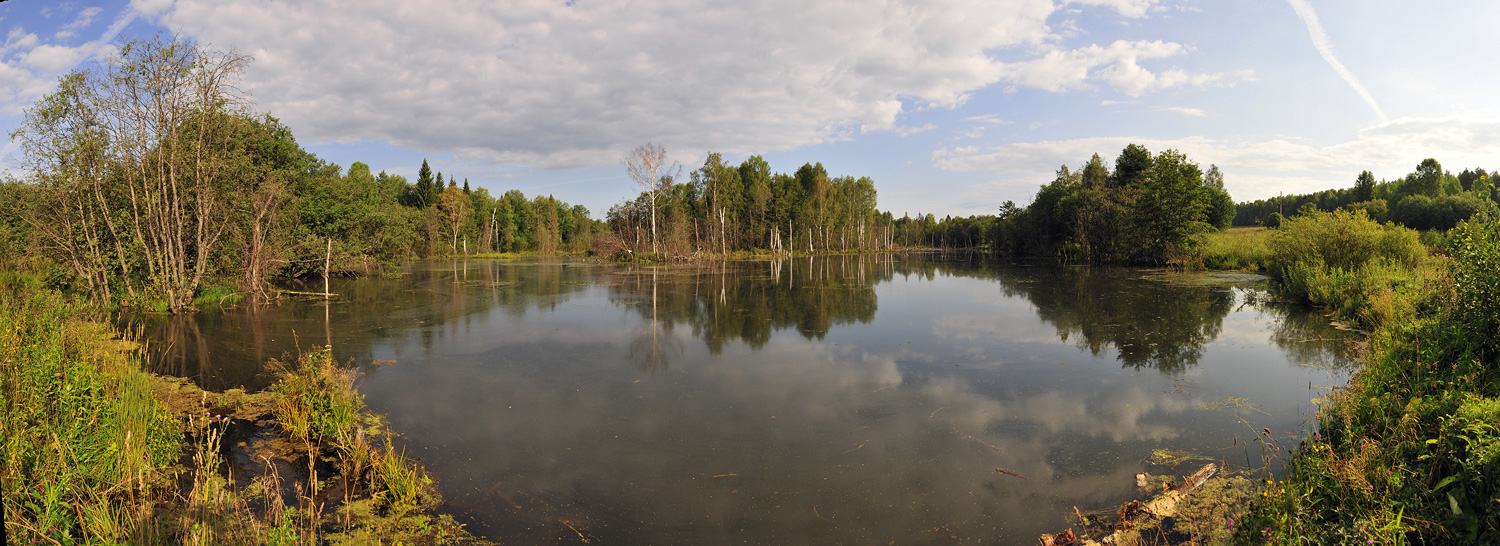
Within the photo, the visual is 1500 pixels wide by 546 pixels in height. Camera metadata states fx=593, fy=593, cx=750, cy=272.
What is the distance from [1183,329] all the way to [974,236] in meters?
90.0

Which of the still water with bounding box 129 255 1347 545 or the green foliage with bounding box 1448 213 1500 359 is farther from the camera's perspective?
the green foliage with bounding box 1448 213 1500 359

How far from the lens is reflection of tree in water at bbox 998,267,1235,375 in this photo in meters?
10.0

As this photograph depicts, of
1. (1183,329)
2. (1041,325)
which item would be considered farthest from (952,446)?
(1183,329)

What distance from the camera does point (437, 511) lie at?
4.48 m

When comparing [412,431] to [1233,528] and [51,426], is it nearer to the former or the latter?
[51,426]

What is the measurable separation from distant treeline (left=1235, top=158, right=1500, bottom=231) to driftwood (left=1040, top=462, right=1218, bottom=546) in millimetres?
3522

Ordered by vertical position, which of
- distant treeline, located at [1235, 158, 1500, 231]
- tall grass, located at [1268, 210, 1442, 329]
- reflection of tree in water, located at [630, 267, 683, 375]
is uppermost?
distant treeline, located at [1235, 158, 1500, 231]

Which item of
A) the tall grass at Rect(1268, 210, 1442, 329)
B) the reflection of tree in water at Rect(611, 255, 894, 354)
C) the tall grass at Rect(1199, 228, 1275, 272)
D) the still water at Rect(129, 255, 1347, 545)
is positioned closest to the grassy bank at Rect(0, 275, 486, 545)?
the still water at Rect(129, 255, 1347, 545)

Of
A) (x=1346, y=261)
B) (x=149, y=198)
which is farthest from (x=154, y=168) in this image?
(x=1346, y=261)

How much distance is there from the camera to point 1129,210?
34125 mm

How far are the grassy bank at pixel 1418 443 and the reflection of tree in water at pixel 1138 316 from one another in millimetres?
3099

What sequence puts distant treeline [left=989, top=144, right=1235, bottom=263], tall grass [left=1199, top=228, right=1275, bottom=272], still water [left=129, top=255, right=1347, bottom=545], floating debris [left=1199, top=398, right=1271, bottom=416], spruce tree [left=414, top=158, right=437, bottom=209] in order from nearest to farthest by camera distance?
1. still water [left=129, top=255, right=1347, bottom=545]
2. floating debris [left=1199, top=398, right=1271, bottom=416]
3. tall grass [left=1199, top=228, right=1275, bottom=272]
4. distant treeline [left=989, top=144, right=1235, bottom=263]
5. spruce tree [left=414, top=158, right=437, bottom=209]

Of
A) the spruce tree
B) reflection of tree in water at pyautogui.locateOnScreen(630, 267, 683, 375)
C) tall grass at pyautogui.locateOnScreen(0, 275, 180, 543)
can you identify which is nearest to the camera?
tall grass at pyautogui.locateOnScreen(0, 275, 180, 543)

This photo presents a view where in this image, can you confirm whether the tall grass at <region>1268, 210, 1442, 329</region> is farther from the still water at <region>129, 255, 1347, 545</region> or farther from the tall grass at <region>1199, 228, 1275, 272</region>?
the tall grass at <region>1199, 228, 1275, 272</region>
